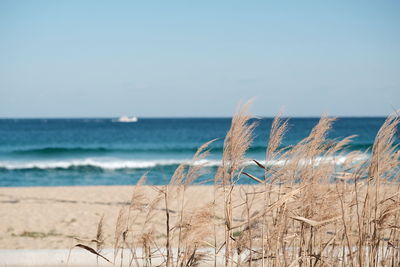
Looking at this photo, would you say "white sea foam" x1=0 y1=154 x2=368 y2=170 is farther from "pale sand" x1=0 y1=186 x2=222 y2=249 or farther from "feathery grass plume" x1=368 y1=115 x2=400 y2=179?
"feathery grass plume" x1=368 y1=115 x2=400 y2=179

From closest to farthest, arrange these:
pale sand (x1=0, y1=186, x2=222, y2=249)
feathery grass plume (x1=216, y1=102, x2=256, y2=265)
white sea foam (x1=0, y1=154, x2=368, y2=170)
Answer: feathery grass plume (x1=216, y1=102, x2=256, y2=265) < pale sand (x1=0, y1=186, x2=222, y2=249) < white sea foam (x1=0, y1=154, x2=368, y2=170)

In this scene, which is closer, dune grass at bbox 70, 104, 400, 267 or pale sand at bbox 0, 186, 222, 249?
dune grass at bbox 70, 104, 400, 267

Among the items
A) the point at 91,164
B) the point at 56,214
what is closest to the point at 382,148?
the point at 56,214

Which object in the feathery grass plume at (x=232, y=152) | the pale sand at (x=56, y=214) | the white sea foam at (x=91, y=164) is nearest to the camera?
the feathery grass plume at (x=232, y=152)

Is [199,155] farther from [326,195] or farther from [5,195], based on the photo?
[5,195]

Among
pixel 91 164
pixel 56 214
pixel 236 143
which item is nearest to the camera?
pixel 236 143

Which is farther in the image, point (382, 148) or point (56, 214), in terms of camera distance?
point (56, 214)

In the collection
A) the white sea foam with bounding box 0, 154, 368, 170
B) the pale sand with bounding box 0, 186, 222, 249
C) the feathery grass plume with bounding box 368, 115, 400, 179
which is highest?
the feathery grass plume with bounding box 368, 115, 400, 179

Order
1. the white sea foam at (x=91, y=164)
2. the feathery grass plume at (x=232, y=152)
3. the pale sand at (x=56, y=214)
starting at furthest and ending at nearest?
the white sea foam at (x=91, y=164) < the pale sand at (x=56, y=214) < the feathery grass plume at (x=232, y=152)

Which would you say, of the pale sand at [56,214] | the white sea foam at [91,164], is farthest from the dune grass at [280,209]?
the white sea foam at [91,164]

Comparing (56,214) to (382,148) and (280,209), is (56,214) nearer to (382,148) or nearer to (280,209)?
(280,209)

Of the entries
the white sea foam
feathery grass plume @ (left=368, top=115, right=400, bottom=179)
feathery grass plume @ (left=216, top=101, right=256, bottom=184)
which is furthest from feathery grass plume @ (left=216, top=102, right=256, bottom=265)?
the white sea foam

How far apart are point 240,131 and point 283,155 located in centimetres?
38

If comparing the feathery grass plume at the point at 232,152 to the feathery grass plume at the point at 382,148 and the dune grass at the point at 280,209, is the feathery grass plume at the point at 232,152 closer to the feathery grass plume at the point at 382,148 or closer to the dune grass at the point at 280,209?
the dune grass at the point at 280,209
